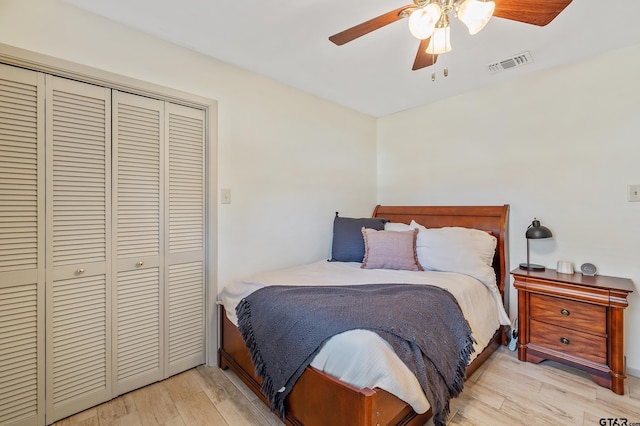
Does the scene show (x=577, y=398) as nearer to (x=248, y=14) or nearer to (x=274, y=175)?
(x=274, y=175)

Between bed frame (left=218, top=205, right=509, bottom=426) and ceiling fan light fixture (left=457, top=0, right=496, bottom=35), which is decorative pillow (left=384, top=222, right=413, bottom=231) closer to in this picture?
bed frame (left=218, top=205, right=509, bottom=426)

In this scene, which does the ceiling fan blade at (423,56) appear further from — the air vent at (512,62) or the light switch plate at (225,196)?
the light switch plate at (225,196)

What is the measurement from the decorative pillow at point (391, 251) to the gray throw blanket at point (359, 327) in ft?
1.71

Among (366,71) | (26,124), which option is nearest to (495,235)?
(366,71)

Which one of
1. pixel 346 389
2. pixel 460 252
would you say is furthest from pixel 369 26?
pixel 460 252

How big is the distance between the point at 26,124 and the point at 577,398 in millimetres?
3515

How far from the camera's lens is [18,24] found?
4.86 ft

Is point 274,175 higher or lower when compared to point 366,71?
lower

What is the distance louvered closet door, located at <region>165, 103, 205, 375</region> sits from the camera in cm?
203

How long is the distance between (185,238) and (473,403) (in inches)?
84.6

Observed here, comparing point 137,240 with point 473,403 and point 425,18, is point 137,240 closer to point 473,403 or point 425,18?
point 425,18

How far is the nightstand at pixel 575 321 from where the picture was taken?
6.08 feet

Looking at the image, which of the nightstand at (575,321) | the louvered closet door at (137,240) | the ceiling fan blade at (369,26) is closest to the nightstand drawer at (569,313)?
the nightstand at (575,321)

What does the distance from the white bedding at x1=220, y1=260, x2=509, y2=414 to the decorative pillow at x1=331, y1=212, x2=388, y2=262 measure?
90 millimetres
